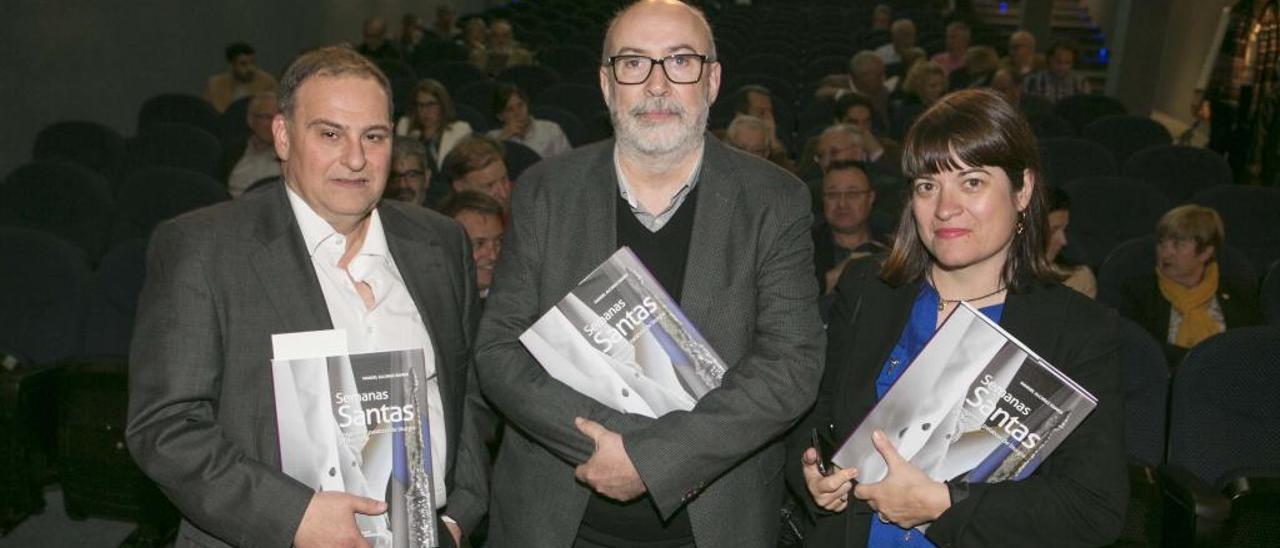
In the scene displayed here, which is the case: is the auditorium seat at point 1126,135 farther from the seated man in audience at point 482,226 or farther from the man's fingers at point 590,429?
the man's fingers at point 590,429

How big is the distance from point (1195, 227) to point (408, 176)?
3.14m

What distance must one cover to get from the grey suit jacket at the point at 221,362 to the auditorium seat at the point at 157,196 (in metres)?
3.59

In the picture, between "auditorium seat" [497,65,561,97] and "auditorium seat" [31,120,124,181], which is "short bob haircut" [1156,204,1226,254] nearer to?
"auditorium seat" [31,120,124,181]

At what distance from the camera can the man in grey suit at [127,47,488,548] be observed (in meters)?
1.67

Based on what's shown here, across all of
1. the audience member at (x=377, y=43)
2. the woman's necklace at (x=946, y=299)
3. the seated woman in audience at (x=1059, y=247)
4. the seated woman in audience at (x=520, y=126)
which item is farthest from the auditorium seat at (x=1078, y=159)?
the audience member at (x=377, y=43)

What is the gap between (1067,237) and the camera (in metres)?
5.07

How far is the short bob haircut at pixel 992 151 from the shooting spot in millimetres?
1774

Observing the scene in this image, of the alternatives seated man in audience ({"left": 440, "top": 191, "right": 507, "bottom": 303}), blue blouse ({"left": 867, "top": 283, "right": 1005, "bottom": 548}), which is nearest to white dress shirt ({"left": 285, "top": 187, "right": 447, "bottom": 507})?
blue blouse ({"left": 867, "top": 283, "right": 1005, "bottom": 548})

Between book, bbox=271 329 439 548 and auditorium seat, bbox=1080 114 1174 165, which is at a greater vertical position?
book, bbox=271 329 439 548

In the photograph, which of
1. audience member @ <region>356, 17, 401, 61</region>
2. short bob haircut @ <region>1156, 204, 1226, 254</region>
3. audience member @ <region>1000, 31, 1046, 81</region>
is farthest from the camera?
audience member @ <region>356, 17, 401, 61</region>

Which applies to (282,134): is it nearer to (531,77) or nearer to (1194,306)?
(1194,306)

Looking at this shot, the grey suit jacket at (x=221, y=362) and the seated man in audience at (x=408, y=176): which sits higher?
the grey suit jacket at (x=221, y=362)

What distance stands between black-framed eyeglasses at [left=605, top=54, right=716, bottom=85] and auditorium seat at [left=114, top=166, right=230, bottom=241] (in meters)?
3.71

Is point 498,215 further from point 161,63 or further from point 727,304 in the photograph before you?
point 161,63
